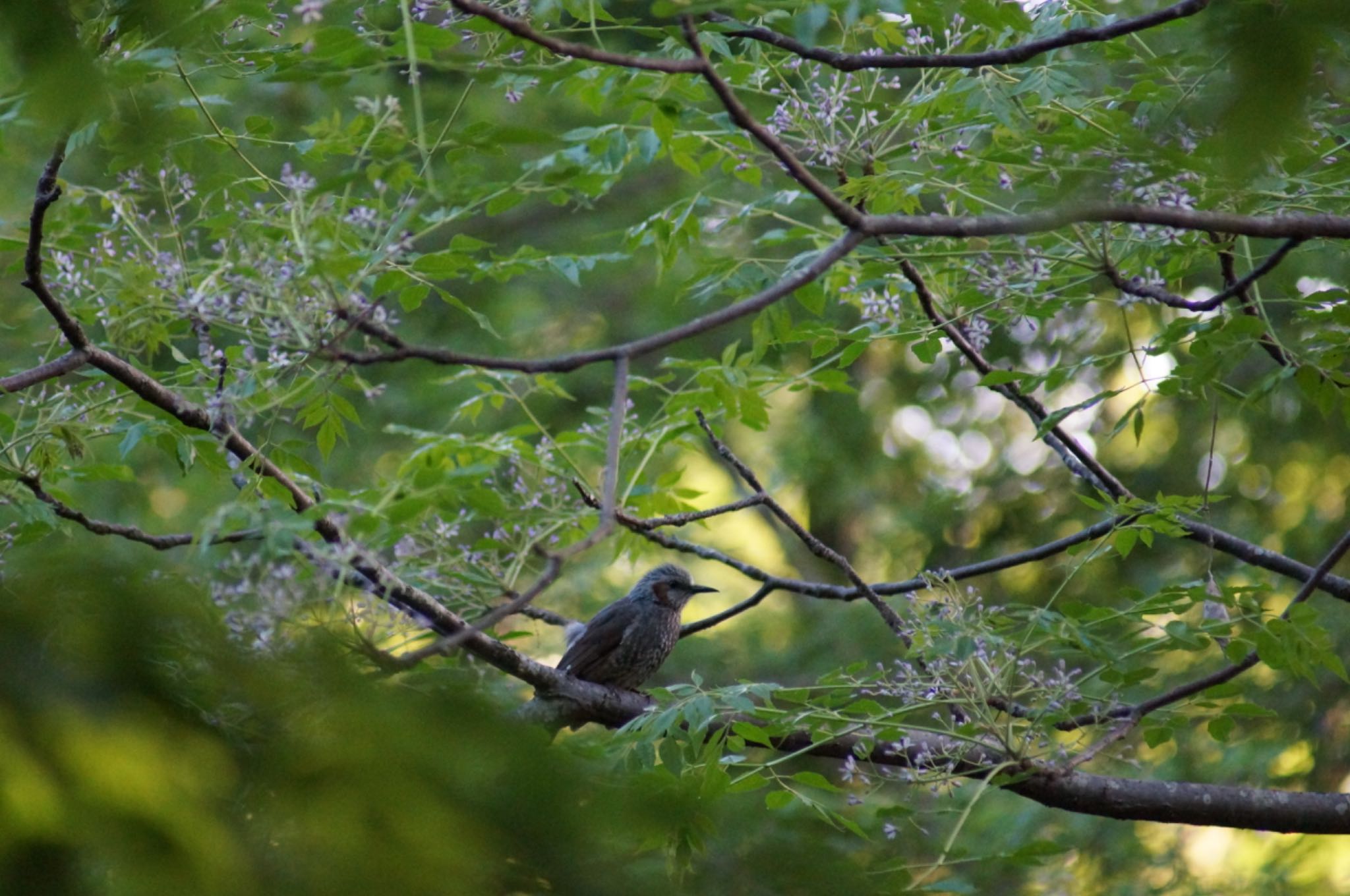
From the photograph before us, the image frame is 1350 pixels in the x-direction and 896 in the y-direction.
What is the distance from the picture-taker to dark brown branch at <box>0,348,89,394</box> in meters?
3.05

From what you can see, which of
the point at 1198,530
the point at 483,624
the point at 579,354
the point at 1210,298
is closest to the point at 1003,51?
the point at 1210,298

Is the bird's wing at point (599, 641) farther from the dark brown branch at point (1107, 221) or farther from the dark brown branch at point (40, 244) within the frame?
the dark brown branch at point (1107, 221)

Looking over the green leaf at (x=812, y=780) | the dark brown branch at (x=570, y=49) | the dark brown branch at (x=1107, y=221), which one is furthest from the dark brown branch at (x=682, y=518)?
the dark brown branch at (x=570, y=49)

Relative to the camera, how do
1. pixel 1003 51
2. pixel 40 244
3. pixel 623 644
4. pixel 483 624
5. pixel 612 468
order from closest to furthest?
pixel 483 624 < pixel 612 468 < pixel 1003 51 < pixel 40 244 < pixel 623 644

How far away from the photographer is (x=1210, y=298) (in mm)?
3279

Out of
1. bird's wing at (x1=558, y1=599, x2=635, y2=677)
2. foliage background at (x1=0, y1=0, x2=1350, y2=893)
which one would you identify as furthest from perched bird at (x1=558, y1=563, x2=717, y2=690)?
foliage background at (x1=0, y1=0, x2=1350, y2=893)

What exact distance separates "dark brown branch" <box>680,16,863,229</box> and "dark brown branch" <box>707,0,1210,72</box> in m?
0.30

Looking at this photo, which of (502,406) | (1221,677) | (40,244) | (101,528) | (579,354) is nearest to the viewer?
(579,354)

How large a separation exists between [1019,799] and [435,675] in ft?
25.9

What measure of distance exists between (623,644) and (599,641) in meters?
0.13

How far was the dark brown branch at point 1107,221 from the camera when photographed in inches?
88.7

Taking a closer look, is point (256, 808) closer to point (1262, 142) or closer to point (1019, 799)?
point (1262, 142)

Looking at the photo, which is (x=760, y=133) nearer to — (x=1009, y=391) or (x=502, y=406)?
(x=1009, y=391)

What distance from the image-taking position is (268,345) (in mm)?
3059
